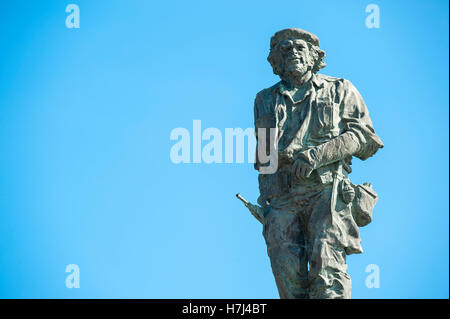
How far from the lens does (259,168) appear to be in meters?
17.4

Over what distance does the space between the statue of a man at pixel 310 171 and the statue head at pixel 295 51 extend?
0.05 ft

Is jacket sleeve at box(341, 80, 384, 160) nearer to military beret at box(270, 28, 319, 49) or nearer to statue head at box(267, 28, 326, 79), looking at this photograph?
statue head at box(267, 28, 326, 79)

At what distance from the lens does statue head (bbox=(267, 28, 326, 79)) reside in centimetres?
1734

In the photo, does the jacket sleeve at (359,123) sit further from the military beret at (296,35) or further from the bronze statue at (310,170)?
the military beret at (296,35)

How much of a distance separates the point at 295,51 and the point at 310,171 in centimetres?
185

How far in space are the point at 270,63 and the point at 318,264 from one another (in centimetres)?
320

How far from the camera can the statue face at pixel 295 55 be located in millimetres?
17328

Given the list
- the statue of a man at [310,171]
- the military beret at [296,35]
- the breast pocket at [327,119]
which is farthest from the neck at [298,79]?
the breast pocket at [327,119]

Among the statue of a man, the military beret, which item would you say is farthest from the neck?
the military beret
